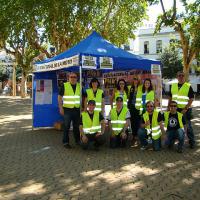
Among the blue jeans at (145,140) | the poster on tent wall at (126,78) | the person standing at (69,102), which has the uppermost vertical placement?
the poster on tent wall at (126,78)

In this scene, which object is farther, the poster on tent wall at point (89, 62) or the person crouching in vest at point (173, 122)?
the poster on tent wall at point (89, 62)

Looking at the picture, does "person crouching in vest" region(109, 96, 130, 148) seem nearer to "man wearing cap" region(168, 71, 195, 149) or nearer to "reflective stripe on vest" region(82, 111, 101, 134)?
"reflective stripe on vest" region(82, 111, 101, 134)

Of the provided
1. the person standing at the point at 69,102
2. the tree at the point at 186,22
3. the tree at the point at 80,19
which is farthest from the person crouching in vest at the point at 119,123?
the tree at the point at 80,19

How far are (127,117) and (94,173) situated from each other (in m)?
2.84

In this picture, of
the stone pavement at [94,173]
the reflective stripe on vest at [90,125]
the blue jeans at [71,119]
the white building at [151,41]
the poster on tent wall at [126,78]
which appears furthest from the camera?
the white building at [151,41]

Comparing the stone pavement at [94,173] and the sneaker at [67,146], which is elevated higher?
the sneaker at [67,146]

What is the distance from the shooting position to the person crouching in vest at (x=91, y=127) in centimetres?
934

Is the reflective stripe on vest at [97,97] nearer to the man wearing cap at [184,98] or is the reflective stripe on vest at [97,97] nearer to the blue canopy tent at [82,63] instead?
the blue canopy tent at [82,63]

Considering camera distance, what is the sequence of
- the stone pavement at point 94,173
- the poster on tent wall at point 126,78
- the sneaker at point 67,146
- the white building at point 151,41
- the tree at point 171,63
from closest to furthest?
the stone pavement at point 94,173, the sneaker at point 67,146, the poster on tent wall at point 126,78, the tree at point 171,63, the white building at point 151,41

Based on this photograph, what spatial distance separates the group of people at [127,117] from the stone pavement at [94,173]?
0.33 m

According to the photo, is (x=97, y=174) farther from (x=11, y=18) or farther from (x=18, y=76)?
(x=18, y=76)

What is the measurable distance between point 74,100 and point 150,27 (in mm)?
52541

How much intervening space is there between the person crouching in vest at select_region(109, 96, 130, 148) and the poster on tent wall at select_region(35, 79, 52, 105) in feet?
12.6

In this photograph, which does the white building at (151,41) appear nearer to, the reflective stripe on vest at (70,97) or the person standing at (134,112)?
the person standing at (134,112)
